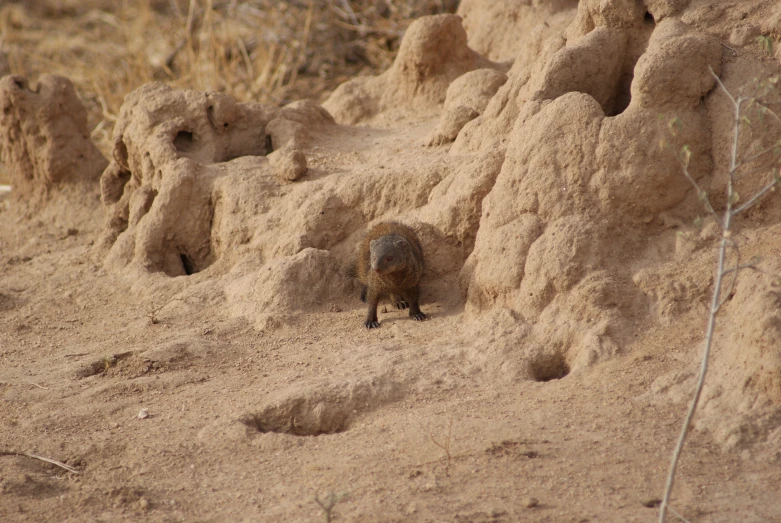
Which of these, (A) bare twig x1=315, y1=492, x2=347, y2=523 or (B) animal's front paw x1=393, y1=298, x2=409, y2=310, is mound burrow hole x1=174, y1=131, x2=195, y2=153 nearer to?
(B) animal's front paw x1=393, y1=298, x2=409, y2=310

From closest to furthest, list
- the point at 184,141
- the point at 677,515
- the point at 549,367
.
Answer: the point at 677,515
the point at 549,367
the point at 184,141

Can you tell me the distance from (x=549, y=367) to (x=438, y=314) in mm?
1043

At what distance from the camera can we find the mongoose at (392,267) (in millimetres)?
5047

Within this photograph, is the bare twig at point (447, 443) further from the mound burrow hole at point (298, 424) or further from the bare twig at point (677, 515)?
the bare twig at point (677, 515)

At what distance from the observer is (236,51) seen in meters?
10.3

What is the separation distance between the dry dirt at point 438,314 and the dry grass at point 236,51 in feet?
11.5

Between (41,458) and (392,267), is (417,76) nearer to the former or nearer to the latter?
(392,267)

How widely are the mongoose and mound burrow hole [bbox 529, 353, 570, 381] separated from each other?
104cm

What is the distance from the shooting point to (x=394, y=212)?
5648 millimetres

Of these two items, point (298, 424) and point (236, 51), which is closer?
point (298, 424)

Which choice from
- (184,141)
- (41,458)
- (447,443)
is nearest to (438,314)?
(447,443)

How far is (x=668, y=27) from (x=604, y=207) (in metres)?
1.09

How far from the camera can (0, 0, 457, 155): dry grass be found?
10008 millimetres

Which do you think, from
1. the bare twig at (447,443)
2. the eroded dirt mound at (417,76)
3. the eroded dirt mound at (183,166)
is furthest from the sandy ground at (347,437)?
the eroded dirt mound at (417,76)
